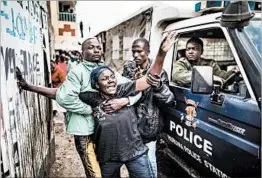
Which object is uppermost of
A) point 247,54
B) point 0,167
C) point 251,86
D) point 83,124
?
point 247,54

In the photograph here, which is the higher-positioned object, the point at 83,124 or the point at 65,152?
the point at 83,124

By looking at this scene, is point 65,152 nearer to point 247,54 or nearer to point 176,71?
point 176,71

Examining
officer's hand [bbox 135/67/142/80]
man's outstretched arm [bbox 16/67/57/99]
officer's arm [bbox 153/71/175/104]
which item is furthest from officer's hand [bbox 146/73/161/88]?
man's outstretched arm [bbox 16/67/57/99]

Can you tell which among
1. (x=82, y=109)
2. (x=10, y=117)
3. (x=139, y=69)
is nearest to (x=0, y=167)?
(x=10, y=117)

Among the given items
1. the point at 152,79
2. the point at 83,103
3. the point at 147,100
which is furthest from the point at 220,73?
the point at 83,103

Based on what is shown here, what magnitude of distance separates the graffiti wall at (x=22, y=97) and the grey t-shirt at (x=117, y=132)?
52 centimetres

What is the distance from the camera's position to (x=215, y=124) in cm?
227

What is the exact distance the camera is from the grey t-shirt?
2.02 meters

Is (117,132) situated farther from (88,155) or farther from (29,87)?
(29,87)

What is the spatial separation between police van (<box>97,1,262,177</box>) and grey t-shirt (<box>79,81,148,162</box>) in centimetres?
52

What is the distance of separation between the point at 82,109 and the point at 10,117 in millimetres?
497

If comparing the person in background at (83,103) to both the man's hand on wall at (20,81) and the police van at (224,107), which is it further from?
the police van at (224,107)

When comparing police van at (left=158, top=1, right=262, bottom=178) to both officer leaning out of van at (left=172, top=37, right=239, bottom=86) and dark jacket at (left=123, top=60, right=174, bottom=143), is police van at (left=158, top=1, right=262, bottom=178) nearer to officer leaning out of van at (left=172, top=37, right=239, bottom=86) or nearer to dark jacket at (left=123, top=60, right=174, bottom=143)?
officer leaning out of van at (left=172, top=37, right=239, bottom=86)

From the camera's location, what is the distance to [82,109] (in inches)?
82.0
